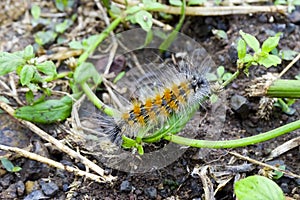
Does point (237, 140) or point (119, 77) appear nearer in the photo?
point (237, 140)

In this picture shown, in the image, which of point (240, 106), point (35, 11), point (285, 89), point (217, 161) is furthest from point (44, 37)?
point (285, 89)

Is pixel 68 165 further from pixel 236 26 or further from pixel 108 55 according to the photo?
pixel 236 26

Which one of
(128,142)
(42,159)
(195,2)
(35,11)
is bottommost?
Answer: (42,159)

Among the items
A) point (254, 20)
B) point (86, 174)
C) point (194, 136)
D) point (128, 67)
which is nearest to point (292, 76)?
point (254, 20)

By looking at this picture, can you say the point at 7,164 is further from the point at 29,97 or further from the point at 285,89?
the point at 285,89

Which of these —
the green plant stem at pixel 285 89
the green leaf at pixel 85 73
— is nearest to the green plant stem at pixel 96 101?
the green leaf at pixel 85 73

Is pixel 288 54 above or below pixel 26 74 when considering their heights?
below

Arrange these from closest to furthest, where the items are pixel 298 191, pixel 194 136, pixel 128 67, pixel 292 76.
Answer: pixel 298 191, pixel 194 136, pixel 292 76, pixel 128 67

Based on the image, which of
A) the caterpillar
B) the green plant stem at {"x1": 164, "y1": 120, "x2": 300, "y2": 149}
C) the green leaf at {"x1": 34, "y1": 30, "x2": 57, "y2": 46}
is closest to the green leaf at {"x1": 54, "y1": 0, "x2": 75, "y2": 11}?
the green leaf at {"x1": 34, "y1": 30, "x2": 57, "y2": 46}
